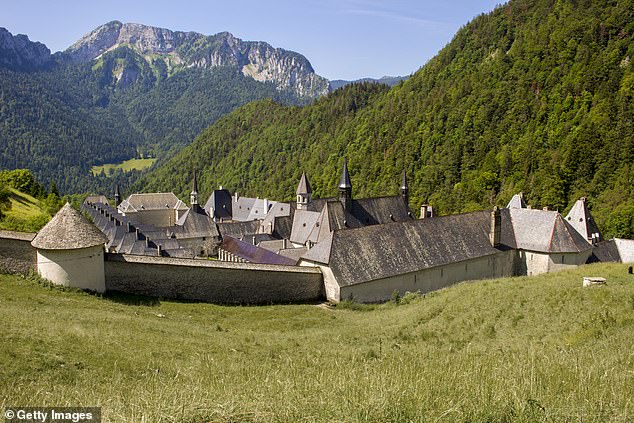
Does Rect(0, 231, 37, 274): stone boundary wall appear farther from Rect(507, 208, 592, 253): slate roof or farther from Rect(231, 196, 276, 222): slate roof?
Rect(231, 196, 276, 222): slate roof

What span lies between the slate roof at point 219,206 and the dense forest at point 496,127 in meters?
31.8

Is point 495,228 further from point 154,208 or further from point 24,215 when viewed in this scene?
point 154,208

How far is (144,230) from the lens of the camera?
58.8m

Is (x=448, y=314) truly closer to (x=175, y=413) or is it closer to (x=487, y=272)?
(x=175, y=413)

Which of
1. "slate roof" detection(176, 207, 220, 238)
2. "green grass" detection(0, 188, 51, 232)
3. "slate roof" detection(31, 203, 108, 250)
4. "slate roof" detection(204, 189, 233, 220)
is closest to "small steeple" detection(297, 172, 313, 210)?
"slate roof" detection(176, 207, 220, 238)

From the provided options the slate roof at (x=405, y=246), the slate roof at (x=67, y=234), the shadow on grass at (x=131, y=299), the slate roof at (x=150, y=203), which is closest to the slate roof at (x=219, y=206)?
the slate roof at (x=150, y=203)

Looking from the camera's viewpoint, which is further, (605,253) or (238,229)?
(238,229)

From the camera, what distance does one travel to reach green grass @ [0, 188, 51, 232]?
40.0 m

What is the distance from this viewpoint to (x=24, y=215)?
177 feet

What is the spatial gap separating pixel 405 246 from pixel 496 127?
70427 millimetres

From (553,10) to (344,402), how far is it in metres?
130

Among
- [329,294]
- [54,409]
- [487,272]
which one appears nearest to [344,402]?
[54,409]

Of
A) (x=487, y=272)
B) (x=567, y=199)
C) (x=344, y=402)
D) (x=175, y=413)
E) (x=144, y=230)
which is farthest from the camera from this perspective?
(x=567, y=199)

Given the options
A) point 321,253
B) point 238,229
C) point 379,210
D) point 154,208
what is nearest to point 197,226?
point 238,229
